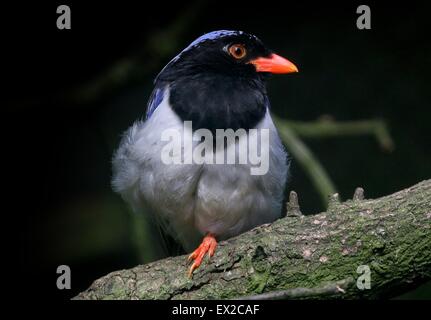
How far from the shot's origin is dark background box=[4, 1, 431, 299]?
6000 millimetres

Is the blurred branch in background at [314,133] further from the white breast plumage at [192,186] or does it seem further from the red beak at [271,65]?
the red beak at [271,65]

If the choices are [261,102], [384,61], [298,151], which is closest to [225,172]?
[261,102]

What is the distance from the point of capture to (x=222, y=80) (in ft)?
13.6

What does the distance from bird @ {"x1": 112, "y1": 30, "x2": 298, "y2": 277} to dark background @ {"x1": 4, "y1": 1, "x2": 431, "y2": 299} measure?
169 cm

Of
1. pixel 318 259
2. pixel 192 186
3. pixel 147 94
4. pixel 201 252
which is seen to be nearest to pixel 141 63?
pixel 147 94

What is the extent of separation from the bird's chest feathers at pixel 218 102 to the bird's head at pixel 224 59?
8 cm

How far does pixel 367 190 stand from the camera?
20.2 feet

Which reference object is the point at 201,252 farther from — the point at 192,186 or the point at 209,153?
the point at 209,153

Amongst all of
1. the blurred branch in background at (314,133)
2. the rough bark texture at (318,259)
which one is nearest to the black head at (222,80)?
the rough bark texture at (318,259)

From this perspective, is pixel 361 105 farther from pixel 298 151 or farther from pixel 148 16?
pixel 148 16

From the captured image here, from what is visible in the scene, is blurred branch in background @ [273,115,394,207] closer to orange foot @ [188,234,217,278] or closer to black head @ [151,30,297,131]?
black head @ [151,30,297,131]

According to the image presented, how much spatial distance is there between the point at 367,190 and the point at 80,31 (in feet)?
9.44

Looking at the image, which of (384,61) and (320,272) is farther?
(384,61)

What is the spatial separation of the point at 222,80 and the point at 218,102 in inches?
8.6
